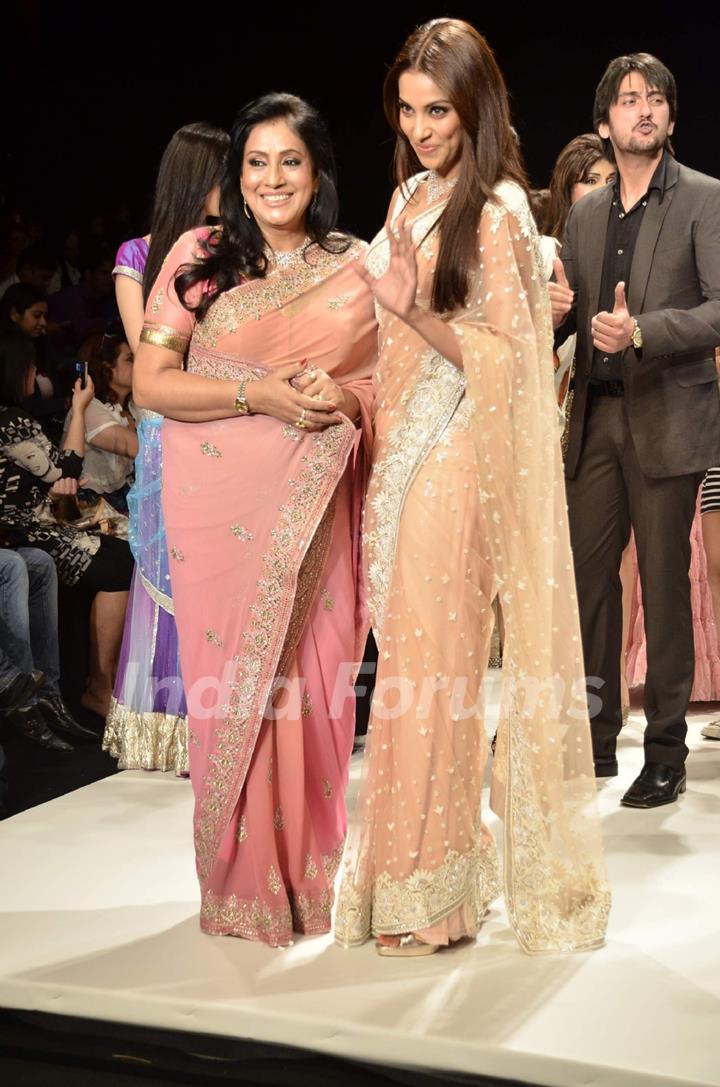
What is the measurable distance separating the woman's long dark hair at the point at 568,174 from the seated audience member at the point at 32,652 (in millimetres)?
1931

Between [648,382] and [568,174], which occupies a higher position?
[568,174]

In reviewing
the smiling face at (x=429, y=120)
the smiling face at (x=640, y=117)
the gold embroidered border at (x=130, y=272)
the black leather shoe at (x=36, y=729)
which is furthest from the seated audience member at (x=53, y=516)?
the smiling face at (x=429, y=120)

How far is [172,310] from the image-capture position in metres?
2.54

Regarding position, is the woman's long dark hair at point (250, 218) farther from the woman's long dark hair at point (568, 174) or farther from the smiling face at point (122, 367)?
the smiling face at point (122, 367)

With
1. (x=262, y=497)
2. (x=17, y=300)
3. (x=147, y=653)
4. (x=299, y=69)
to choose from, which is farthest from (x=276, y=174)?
(x=299, y=69)

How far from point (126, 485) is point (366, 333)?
269 centimetres

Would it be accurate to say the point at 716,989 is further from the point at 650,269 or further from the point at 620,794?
the point at 650,269

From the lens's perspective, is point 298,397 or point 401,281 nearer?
point 401,281

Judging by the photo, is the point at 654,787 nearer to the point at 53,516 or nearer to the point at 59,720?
the point at 59,720

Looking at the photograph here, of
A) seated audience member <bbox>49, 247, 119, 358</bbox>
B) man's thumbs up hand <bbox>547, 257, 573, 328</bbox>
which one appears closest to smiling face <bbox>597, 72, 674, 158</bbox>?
man's thumbs up hand <bbox>547, 257, 573, 328</bbox>

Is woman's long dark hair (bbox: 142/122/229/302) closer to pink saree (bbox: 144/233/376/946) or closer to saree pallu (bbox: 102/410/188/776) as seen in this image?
saree pallu (bbox: 102/410/188/776)

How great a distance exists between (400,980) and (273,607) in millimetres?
690

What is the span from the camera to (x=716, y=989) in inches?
89.9

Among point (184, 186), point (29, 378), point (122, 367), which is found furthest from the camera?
point (122, 367)
